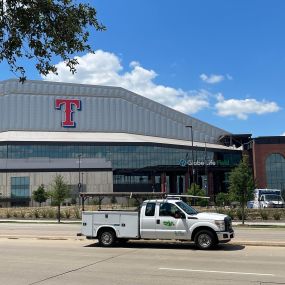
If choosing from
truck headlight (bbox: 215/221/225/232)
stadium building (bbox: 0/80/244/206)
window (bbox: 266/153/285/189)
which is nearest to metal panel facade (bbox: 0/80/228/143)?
stadium building (bbox: 0/80/244/206)

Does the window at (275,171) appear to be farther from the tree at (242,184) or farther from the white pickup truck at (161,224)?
the white pickup truck at (161,224)

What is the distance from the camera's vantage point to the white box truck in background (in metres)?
55.5

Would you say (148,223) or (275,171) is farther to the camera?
(275,171)

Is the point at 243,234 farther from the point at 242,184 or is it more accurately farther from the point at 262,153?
the point at 262,153

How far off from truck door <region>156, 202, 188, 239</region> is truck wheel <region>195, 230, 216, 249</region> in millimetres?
542

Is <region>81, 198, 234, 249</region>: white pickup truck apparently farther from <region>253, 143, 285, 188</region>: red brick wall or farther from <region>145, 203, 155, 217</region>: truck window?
<region>253, 143, 285, 188</region>: red brick wall

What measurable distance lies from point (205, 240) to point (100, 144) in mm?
101599

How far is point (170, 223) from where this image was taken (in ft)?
61.0

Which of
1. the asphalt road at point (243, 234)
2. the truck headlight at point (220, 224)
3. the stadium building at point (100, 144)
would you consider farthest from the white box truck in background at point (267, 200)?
the stadium building at point (100, 144)

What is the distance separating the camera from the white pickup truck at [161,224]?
1788 cm

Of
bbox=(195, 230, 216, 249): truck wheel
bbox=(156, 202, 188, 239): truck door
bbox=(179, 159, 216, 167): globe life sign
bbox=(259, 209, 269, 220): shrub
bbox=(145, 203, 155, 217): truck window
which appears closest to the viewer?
bbox=(195, 230, 216, 249): truck wheel

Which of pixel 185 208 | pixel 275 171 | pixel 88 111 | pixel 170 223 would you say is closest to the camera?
pixel 170 223

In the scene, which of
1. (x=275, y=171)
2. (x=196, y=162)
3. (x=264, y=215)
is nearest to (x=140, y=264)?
(x=264, y=215)

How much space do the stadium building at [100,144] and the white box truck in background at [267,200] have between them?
44.2 meters
